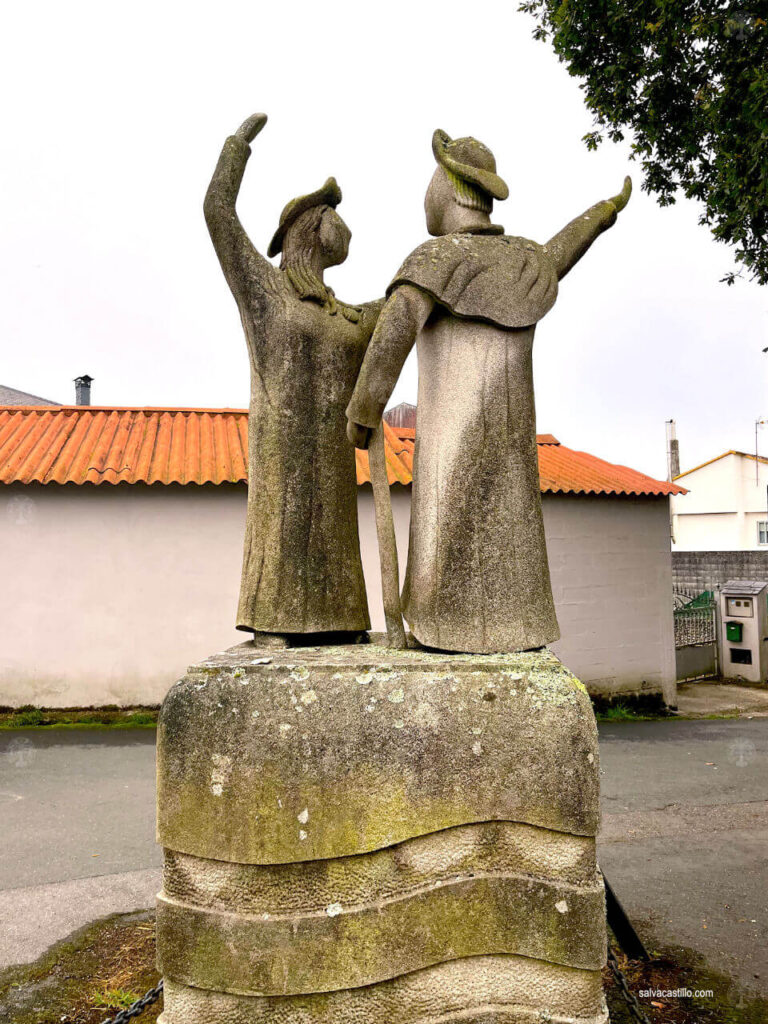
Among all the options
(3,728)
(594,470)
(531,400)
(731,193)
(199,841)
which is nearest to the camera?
(199,841)

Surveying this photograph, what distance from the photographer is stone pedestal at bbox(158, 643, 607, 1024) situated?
6.07 ft

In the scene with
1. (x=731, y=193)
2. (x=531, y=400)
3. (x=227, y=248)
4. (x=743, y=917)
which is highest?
(x=731, y=193)

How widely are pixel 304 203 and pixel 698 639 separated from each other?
37.1ft

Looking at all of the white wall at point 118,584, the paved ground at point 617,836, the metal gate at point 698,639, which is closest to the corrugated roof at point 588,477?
the white wall at point 118,584

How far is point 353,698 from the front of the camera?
6.35 ft

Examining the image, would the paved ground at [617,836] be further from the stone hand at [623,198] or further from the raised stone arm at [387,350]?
the stone hand at [623,198]

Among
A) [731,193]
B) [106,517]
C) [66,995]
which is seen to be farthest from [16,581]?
[731,193]

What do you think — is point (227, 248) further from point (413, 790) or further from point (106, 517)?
point (106, 517)

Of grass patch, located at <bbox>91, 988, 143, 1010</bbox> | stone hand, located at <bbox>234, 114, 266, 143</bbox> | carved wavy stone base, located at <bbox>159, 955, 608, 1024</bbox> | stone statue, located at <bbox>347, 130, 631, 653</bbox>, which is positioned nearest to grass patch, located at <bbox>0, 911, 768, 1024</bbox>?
grass patch, located at <bbox>91, 988, 143, 1010</bbox>

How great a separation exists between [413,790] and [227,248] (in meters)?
1.82

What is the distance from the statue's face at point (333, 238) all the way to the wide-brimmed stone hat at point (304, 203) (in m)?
0.04

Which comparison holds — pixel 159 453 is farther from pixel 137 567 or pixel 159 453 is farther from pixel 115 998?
pixel 115 998

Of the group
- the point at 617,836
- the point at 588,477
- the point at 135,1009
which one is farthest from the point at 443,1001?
the point at 588,477

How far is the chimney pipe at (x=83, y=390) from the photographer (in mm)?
14834
